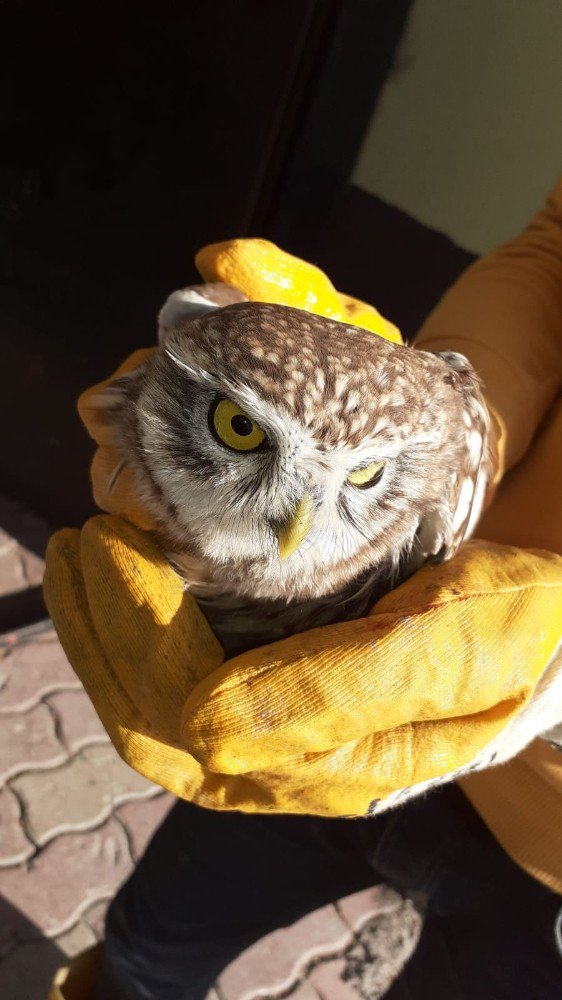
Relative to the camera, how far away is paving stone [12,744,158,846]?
2930 millimetres

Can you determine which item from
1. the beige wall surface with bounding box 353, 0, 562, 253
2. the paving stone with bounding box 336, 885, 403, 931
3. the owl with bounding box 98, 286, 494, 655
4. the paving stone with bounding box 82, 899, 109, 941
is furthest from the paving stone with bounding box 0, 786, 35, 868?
the beige wall surface with bounding box 353, 0, 562, 253

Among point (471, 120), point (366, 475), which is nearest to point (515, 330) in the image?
point (366, 475)

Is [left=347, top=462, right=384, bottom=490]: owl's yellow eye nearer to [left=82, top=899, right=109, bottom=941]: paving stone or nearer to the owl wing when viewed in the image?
the owl wing

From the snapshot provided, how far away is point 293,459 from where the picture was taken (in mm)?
1284

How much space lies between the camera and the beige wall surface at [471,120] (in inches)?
97.0

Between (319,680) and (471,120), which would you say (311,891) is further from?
(471,120)

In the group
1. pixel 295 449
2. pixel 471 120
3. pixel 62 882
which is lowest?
pixel 62 882

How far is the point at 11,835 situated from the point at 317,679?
2.06 m

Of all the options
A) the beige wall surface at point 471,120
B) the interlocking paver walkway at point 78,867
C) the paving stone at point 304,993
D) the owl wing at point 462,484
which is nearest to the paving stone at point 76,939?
the interlocking paver walkway at point 78,867

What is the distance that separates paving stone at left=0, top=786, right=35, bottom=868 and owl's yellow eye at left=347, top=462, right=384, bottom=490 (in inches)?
85.1

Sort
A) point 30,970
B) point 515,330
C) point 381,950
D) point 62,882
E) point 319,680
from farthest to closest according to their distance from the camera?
point 381,950, point 62,882, point 30,970, point 515,330, point 319,680

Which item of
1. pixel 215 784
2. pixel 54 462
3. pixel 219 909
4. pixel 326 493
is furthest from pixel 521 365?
pixel 54 462

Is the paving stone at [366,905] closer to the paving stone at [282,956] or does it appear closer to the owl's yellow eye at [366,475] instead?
the paving stone at [282,956]

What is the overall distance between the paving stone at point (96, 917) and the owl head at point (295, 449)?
1789 millimetres
